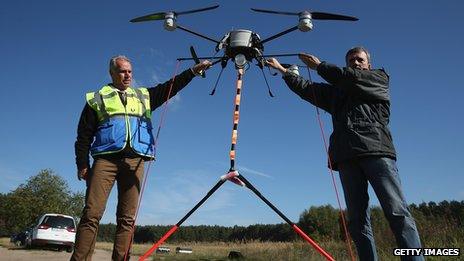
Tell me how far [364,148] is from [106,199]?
2682mm

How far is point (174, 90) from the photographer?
218 inches

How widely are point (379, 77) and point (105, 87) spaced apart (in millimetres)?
3054

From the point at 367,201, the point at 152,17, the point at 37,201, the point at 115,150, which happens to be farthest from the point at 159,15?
the point at 37,201

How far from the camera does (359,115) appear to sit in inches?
162

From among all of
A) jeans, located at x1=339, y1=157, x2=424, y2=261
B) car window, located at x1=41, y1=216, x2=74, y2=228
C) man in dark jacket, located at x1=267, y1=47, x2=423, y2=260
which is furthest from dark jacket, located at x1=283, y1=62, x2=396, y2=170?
car window, located at x1=41, y1=216, x2=74, y2=228

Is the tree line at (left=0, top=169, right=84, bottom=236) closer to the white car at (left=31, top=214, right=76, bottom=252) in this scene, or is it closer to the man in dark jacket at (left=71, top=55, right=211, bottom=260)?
the white car at (left=31, top=214, right=76, bottom=252)

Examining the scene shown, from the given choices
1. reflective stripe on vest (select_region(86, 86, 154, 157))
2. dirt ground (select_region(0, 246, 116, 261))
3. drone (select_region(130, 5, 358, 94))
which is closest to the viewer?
reflective stripe on vest (select_region(86, 86, 154, 157))

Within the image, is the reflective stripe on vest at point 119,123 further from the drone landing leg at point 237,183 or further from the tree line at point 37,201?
the tree line at point 37,201

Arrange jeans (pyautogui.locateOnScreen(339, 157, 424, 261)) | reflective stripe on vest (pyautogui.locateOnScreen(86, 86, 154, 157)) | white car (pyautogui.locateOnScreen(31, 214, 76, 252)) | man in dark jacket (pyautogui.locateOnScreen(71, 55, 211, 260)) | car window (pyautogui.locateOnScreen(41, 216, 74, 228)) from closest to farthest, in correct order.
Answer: jeans (pyautogui.locateOnScreen(339, 157, 424, 261))
man in dark jacket (pyautogui.locateOnScreen(71, 55, 211, 260))
reflective stripe on vest (pyautogui.locateOnScreen(86, 86, 154, 157))
white car (pyautogui.locateOnScreen(31, 214, 76, 252))
car window (pyautogui.locateOnScreen(41, 216, 74, 228))

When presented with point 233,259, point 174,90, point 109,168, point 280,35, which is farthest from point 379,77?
point 233,259

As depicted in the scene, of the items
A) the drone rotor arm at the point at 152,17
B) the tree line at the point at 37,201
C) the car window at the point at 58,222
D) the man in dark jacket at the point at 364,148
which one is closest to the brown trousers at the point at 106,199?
the man in dark jacket at the point at 364,148

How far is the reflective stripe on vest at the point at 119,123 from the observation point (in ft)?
15.1

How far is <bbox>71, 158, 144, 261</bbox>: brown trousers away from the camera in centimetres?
421

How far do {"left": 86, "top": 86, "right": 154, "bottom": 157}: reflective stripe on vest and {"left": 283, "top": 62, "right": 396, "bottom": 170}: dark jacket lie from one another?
208cm
